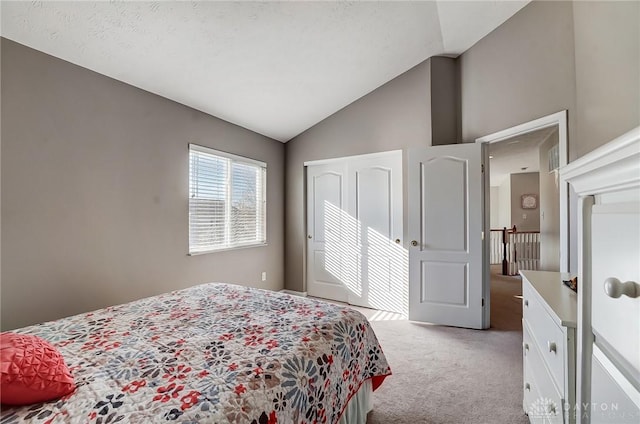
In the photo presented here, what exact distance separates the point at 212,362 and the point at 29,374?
547mm

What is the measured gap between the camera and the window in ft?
10.7

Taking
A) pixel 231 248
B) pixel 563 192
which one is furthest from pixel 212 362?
pixel 563 192

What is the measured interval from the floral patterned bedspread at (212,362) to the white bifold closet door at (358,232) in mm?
2053

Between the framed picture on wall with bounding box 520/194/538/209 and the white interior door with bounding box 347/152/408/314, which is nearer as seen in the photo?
the white interior door with bounding box 347/152/408/314

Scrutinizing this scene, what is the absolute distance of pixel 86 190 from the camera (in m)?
2.31

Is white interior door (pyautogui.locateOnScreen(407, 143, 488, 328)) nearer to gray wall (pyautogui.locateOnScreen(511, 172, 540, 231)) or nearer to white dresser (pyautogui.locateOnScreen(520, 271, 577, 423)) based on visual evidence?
white dresser (pyautogui.locateOnScreen(520, 271, 577, 423))

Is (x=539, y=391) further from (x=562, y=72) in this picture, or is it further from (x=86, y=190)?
(x=86, y=190)

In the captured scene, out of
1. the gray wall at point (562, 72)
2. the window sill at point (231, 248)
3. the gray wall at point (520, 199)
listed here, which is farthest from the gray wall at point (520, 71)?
the gray wall at point (520, 199)

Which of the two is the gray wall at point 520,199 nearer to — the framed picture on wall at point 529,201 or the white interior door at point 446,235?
the framed picture on wall at point 529,201

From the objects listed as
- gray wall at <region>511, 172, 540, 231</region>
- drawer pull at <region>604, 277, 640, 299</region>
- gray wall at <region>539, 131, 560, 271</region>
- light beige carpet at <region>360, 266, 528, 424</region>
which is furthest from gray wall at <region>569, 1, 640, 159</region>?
gray wall at <region>511, 172, 540, 231</region>

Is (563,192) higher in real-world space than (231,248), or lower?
higher

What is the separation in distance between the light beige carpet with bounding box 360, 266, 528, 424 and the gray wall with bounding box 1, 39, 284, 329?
2218mm

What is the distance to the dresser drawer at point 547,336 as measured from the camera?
3.35 feet

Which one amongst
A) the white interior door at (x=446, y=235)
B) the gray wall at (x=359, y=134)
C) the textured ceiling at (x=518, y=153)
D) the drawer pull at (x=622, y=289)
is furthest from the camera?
the textured ceiling at (x=518, y=153)
